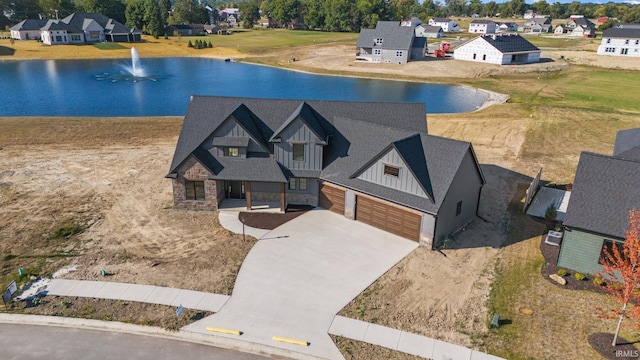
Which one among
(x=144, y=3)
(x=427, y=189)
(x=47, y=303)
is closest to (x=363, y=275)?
(x=427, y=189)

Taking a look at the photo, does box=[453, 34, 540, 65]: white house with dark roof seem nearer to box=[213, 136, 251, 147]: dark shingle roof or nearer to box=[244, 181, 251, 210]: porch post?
box=[213, 136, 251, 147]: dark shingle roof

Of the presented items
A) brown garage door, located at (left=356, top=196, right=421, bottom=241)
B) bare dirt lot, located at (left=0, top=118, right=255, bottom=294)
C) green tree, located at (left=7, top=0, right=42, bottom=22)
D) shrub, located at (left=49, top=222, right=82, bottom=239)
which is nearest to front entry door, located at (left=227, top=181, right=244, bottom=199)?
bare dirt lot, located at (left=0, top=118, right=255, bottom=294)

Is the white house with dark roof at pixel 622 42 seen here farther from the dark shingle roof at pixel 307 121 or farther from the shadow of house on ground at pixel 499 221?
the dark shingle roof at pixel 307 121

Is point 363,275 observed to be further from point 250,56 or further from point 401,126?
point 250,56

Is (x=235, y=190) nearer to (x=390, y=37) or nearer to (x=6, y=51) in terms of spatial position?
(x=390, y=37)

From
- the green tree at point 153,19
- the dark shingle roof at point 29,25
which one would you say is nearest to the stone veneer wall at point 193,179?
the green tree at point 153,19
